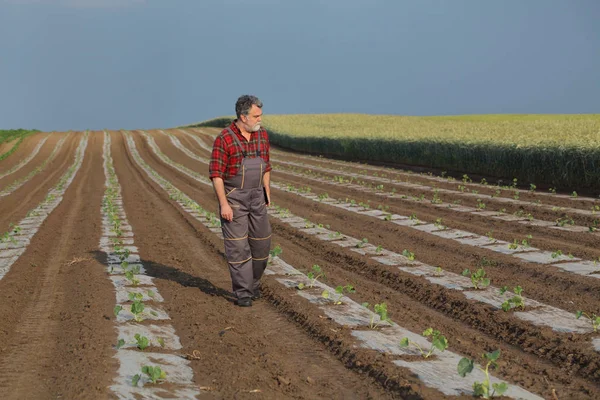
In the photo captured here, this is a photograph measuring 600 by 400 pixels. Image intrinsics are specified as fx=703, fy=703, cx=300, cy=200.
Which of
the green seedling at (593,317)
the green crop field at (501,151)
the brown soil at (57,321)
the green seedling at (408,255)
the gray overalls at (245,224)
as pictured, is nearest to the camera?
the brown soil at (57,321)

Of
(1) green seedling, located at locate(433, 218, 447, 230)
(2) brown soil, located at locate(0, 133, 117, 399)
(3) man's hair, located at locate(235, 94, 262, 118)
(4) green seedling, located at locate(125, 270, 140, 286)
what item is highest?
(3) man's hair, located at locate(235, 94, 262, 118)

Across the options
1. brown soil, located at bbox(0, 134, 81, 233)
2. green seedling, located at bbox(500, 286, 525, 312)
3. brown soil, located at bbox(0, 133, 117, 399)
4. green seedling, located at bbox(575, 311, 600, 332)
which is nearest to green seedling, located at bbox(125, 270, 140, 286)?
brown soil, located at bbox(0, 133, 117, 399)

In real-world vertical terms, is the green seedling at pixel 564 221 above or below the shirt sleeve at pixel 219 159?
below

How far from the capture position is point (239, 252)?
7477 millimetres

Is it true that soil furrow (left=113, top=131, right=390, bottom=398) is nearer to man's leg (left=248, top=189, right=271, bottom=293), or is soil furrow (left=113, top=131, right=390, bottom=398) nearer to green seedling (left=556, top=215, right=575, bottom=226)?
man's leg (left=248, top=189, right=271, bottom=293)

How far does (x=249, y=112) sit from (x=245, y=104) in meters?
0.09

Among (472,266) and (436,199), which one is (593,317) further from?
(436,199)

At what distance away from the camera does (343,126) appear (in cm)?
4575

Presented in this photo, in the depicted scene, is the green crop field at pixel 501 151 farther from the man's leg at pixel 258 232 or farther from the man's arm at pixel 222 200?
the man's arm at pixel 222 200

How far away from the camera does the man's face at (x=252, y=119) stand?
726cm

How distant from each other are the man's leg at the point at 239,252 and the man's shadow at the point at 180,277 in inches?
15.0

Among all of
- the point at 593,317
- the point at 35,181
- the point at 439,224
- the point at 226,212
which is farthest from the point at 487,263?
the point at 35,181

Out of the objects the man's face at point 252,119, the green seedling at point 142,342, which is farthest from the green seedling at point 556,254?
the green seedling at point 142,342

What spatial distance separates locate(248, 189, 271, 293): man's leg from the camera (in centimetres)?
752
